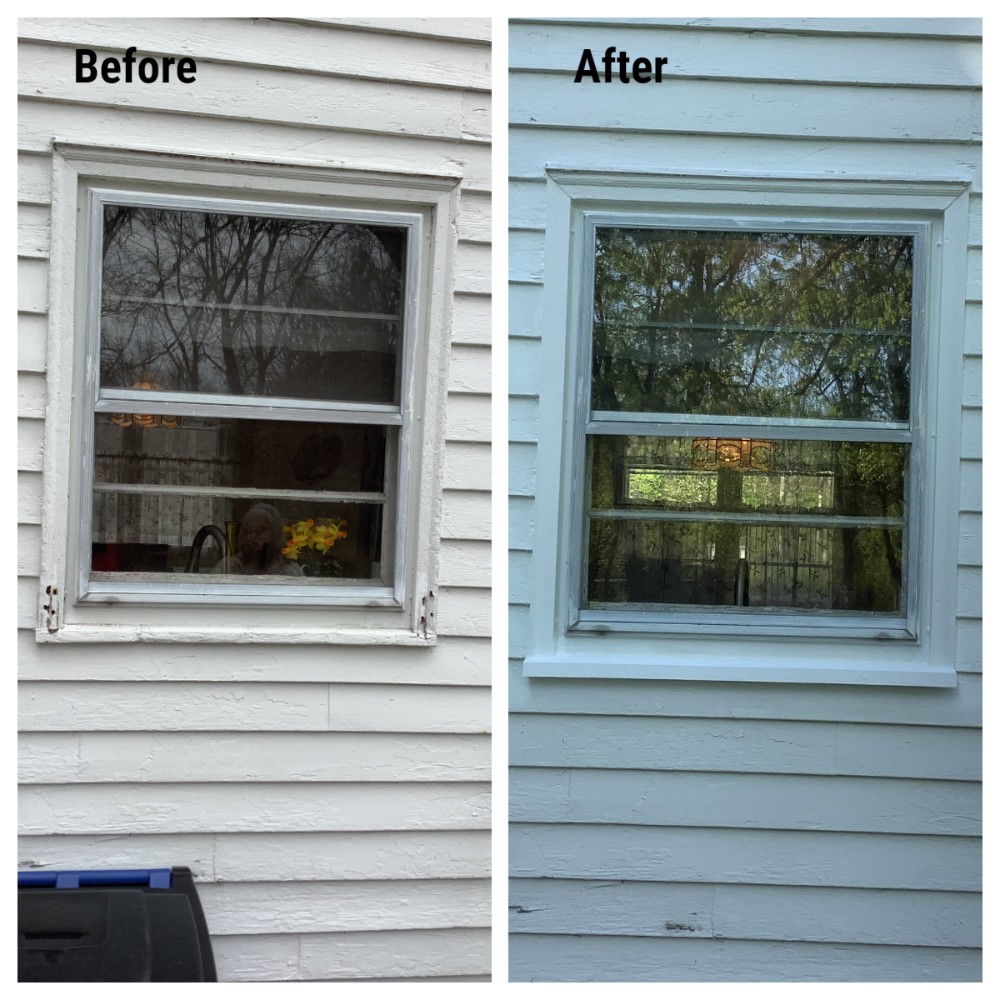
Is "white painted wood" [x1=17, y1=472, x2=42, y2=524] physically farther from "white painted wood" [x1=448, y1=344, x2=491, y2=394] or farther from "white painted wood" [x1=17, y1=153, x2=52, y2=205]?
"white painted wood" [x1=448, y1=344, x2=491, y2=394]

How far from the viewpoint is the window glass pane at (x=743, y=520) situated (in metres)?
2.53

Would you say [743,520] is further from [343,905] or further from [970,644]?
[343,905]

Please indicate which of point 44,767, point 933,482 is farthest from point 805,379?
point 44,767

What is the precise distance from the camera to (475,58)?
247cm

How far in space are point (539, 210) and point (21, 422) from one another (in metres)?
1.39

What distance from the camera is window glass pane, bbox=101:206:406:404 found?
7.95 feet

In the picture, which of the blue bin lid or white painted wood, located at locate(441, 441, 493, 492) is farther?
white painted wood, located at locate(441, 441, 493, 492)

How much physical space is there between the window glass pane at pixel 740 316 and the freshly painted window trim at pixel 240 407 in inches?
18.1

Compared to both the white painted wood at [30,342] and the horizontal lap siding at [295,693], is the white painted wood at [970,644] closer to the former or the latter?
the horizontal lap siding at [295,693]

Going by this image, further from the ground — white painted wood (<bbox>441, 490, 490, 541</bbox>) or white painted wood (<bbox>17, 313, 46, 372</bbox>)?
white painted wood (<bbox>17, 313, 46, 372</bbox>)

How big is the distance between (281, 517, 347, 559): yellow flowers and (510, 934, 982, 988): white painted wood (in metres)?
1.20

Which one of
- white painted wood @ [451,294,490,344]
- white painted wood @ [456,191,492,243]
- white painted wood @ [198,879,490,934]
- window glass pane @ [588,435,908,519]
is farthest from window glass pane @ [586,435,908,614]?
white painted wood @ [198,879,490,934]

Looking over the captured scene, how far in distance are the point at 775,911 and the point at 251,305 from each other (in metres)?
2.13

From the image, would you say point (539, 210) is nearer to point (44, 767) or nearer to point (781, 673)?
point (781, 673)
